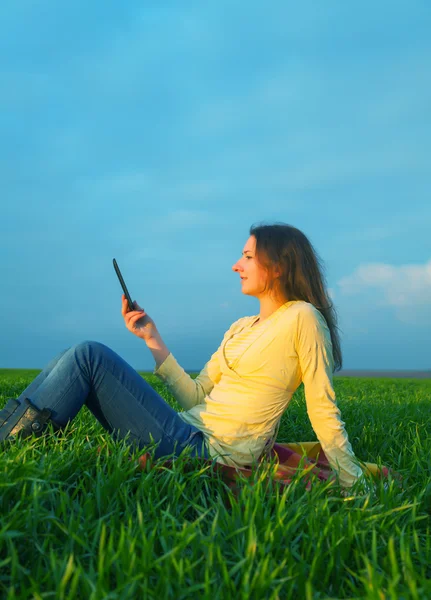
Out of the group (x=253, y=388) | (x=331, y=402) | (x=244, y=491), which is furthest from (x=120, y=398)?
(x=331, y=402)

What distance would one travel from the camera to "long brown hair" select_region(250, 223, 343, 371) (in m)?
3.52

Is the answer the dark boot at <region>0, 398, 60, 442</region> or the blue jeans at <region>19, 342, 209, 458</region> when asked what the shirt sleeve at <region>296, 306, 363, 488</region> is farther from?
the dark boot at <region>0, 398, 60, 442</region>

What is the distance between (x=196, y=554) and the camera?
2.17 m

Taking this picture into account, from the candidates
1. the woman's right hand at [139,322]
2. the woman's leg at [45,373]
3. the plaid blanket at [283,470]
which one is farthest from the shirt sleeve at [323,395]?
the woman's leg at [45,373]

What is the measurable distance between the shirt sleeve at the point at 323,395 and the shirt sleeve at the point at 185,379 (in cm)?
68

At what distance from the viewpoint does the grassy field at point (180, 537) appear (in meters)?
1.98

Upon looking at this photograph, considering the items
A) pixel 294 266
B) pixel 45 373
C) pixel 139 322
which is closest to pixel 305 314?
pixel 294 266

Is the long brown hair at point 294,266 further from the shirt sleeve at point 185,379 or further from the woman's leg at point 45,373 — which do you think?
the woman's leg at point 45,373

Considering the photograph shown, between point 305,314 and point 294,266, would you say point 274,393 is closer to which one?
point 305,314

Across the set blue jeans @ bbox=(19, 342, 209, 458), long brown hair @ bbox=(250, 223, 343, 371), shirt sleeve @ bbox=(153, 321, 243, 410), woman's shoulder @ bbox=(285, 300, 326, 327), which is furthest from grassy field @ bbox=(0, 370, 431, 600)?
long brown hair @ bbox=(250, 223, 343, 371)

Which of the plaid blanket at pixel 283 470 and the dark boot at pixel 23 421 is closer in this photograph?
the plaid blanket at pixel 283 470

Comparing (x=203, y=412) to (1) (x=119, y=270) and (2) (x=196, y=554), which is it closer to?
(1) (x=119, y=270)

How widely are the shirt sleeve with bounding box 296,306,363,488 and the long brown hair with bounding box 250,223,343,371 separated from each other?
0.26 m

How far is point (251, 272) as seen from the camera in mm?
3557
